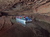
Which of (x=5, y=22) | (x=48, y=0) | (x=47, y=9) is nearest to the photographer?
(x=48, y=0)

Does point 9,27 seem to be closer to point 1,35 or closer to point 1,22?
point 1,22

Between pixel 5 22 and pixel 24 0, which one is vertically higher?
pixel 24 0

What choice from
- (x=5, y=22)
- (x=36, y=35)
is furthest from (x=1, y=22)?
(x=36, y=35)

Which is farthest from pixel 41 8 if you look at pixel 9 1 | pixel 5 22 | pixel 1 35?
pixel 5 22

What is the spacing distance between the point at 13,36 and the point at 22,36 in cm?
15

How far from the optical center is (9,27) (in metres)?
2.12

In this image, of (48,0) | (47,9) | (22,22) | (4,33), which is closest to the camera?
(48,0)

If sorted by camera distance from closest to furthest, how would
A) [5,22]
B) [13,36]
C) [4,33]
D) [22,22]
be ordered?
1. [13,36]
2. [4,33]
3. [5,22]
4. [22,22]

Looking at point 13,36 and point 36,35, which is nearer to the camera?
point 13,36

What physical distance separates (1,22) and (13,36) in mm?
487

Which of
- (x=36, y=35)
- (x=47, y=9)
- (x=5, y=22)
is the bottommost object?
(x=36, y=35)

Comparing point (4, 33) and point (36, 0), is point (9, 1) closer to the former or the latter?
point (36, 0)

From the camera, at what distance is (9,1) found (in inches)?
24.7

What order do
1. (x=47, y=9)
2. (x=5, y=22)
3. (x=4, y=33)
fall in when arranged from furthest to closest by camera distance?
1. (x=5, y=22)
2. (x=4, y=33)
3. (x=47, y=9)
